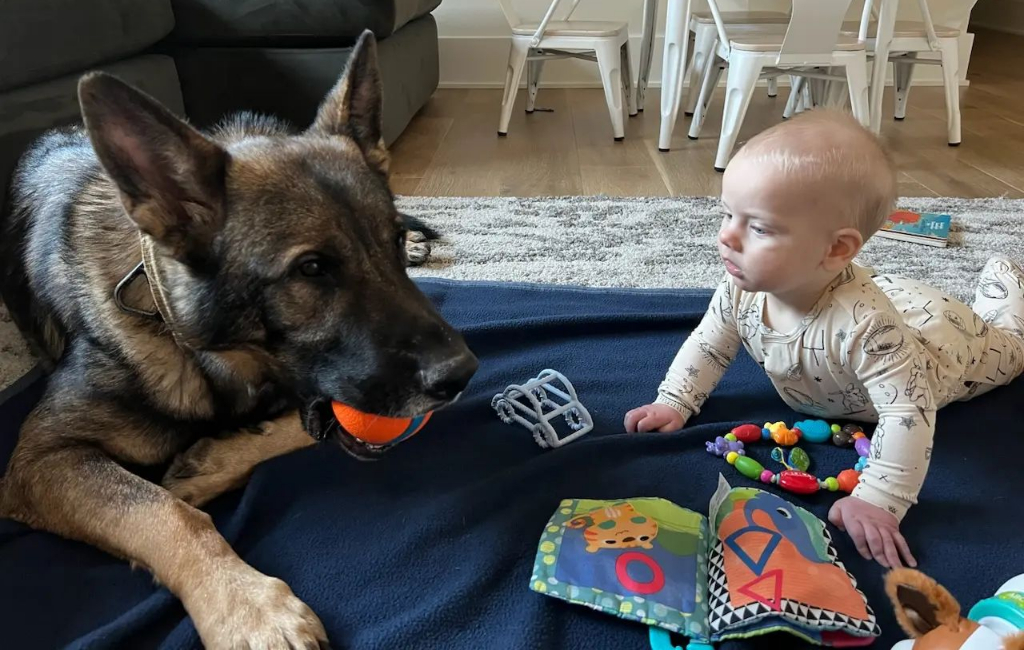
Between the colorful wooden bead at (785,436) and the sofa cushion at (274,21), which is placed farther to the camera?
the sofa cushion at (274,21)

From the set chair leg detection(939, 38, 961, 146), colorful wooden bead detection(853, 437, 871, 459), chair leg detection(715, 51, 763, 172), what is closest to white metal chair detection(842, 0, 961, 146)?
chair leg detection(939, 38, 961, 146)

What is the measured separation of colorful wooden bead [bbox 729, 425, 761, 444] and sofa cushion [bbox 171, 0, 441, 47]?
2.46m

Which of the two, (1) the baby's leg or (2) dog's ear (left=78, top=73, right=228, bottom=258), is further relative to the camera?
(1) the baby's leg

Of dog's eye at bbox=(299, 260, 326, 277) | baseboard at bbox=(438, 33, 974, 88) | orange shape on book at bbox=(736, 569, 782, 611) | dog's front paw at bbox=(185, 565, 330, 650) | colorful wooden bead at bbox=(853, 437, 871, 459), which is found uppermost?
dog's eye at bbox=(299, 260, 326, 277)

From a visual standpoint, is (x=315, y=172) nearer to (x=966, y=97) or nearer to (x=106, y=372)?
(x=106, y=372)

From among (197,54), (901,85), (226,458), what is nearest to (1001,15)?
(901,85)

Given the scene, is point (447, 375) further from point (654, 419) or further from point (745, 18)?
point (745, 18)

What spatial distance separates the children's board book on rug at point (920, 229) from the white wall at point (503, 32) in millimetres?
3347

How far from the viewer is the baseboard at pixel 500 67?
18.5ft

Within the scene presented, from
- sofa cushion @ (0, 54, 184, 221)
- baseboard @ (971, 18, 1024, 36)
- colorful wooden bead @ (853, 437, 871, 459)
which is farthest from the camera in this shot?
baseboard @ (971, 18, 1024, 36)

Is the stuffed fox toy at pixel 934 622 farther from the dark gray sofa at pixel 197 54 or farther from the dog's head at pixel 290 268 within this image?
the dark gray sofa at pixel 197 54

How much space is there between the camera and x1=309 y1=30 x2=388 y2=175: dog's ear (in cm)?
137

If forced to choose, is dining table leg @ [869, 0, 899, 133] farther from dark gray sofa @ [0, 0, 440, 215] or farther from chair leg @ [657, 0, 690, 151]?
dark gray sofa @ [0, 0, 440, 215]

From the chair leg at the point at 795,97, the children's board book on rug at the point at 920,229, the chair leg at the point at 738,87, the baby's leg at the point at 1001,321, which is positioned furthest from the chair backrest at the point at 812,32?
the baby's leg at the point at 1001,321
